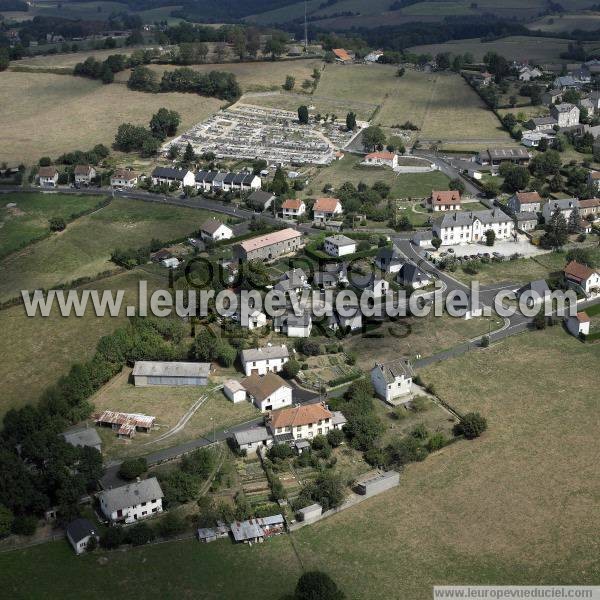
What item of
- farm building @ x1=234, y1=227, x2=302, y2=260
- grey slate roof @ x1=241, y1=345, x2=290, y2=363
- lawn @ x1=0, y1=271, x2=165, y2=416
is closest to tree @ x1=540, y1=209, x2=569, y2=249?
farm building @ x1=234, y1=227, x2=302, y2=260

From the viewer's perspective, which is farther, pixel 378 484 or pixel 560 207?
pixel 560 207

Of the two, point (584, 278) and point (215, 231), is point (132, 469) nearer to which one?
point (215, 231)

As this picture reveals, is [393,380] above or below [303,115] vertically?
below

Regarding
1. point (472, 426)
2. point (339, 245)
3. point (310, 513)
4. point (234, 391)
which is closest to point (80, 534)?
point (310, 513)

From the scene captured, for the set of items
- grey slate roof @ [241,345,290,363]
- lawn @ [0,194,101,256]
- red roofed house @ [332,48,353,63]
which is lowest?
grey slate roof @ [241,345,290,363]

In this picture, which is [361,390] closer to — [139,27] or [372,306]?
[372,306]

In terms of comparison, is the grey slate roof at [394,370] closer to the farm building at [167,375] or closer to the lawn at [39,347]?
the farm building at [167,375]

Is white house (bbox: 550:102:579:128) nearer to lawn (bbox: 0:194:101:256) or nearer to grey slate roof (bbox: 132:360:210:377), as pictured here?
lawn (bbox: 0:194:101:256)
